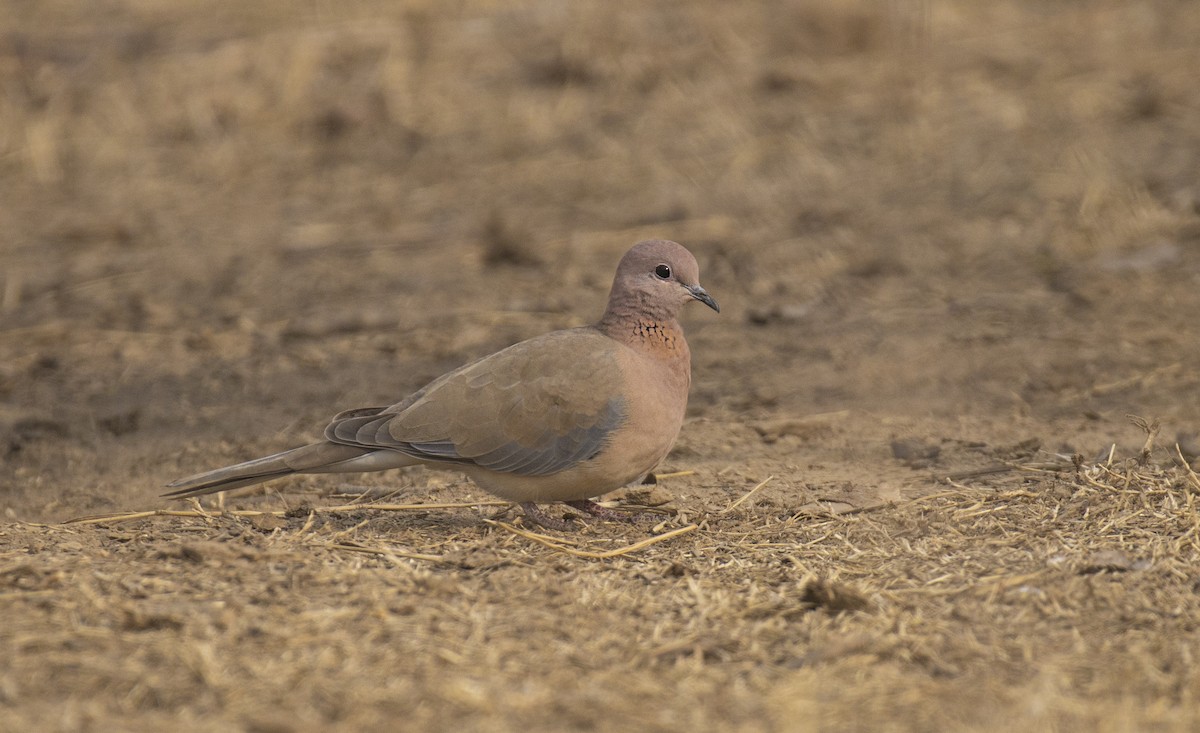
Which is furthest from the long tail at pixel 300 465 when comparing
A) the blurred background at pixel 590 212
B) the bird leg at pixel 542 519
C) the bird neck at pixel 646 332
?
the blurred background at pixel 590 212

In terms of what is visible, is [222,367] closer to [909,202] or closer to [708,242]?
[708,242]

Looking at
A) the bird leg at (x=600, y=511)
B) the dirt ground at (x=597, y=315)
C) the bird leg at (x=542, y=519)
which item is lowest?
the bird leg at (x=600, y=511)

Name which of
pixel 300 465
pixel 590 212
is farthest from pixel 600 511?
pixel 590 212

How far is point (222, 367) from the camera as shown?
23.4 feet

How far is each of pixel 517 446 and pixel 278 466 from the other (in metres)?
0.85

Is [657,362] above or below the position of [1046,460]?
above

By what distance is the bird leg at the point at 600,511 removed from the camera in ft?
16.9

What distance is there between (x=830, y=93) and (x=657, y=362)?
621 cm

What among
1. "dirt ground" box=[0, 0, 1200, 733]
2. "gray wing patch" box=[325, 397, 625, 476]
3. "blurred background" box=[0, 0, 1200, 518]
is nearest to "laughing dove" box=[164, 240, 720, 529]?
"gray wing patch" box=[325, 397, 625, 476]

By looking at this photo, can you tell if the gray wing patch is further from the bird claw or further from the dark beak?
the dark beak

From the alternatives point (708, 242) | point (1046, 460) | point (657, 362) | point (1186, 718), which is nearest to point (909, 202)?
point (708, 242)

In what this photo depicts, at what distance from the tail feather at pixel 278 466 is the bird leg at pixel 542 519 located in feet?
1.91

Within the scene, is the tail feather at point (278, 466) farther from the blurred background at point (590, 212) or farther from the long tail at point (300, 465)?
the blurred background at point (590, 212)

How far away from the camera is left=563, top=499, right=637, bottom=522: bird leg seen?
5.14 metres
